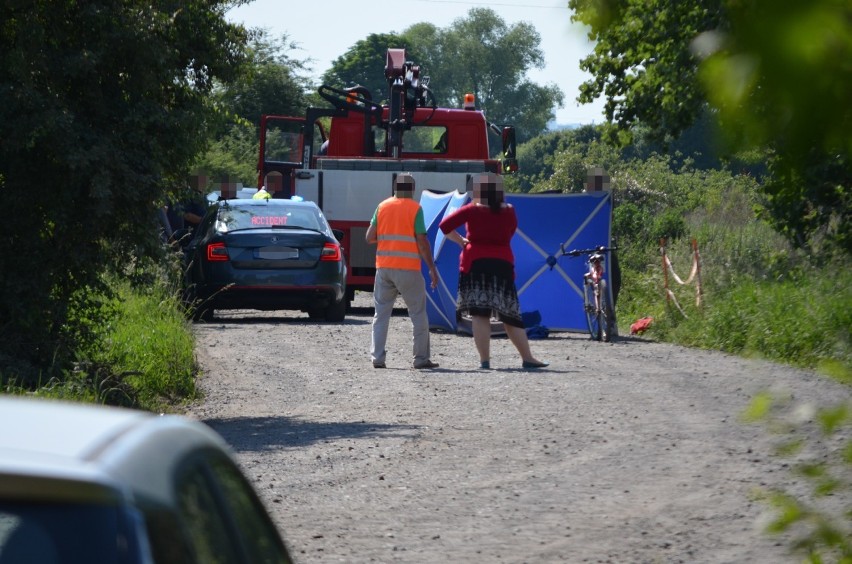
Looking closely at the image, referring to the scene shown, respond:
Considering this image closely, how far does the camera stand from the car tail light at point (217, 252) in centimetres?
1847

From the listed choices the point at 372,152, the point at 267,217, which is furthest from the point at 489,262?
the point at 372,152

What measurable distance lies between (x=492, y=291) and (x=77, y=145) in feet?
18.0

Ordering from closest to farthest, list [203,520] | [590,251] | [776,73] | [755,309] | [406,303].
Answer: [776,73]
[203,520]
[406,303]
[755,309]
[590,251]

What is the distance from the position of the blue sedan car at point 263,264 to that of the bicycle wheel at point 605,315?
139 inches

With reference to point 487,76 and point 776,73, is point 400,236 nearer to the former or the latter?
point 776,73

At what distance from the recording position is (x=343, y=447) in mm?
8891

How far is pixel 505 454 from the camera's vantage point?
28.5 ft

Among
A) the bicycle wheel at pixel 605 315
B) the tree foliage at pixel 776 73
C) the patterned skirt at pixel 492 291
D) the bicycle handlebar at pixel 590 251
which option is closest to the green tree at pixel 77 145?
the patterned skirt at pixel 492 291

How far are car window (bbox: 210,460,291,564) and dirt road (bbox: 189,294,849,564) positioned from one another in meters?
0.86

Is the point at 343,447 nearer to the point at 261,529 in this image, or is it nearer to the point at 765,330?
the point at 261,529

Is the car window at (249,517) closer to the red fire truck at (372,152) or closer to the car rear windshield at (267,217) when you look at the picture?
the car rear windshield at (267,217)

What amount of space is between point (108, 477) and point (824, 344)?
12887 mm

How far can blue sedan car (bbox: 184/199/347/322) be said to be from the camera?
18.5 m

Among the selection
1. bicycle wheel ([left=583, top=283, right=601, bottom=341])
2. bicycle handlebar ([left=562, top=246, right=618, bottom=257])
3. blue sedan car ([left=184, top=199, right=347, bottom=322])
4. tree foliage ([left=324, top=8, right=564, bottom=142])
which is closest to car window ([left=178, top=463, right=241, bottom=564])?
bicycle wheel ([left=583, top=283, right=601, bottom=341])
